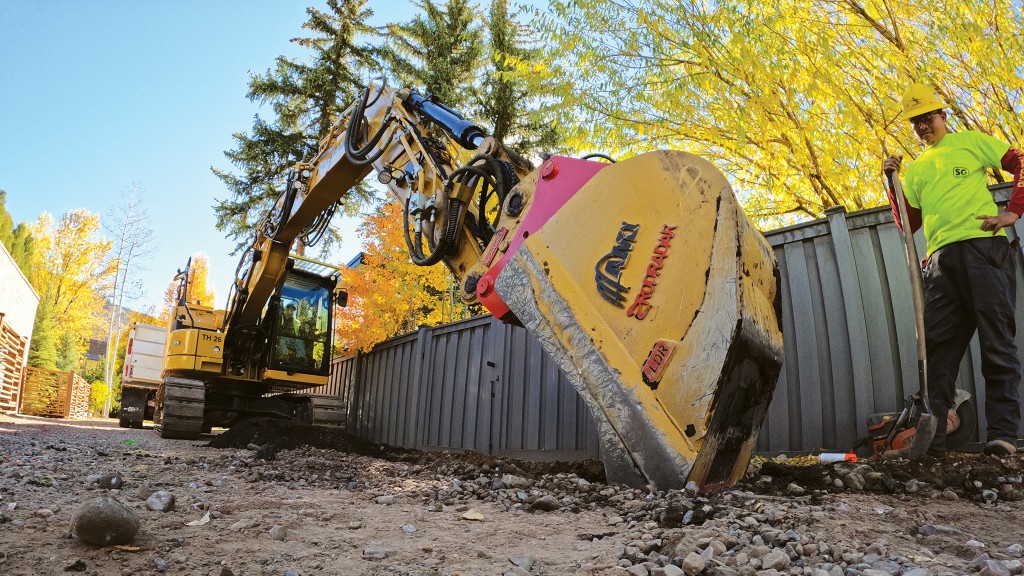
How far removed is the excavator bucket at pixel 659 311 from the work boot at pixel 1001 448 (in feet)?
4.07

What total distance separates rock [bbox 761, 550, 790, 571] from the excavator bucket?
751 mm

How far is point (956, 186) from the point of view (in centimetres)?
354

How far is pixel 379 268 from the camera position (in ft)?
48.4

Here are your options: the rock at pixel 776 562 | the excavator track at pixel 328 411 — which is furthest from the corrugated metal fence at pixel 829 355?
the excavator track at pixel 328 411

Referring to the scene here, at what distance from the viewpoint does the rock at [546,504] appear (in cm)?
286

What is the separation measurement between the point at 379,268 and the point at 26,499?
12.1 metres

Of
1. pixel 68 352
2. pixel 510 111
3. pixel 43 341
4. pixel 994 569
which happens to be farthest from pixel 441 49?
pixel 68 352

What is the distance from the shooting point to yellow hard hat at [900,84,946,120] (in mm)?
3596

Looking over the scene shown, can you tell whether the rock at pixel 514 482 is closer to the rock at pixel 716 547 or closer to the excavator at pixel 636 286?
the excavator at pixel 636 286

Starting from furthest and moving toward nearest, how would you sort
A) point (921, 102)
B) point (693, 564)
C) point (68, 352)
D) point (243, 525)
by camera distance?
point (68, 352) < point (921, 102) < point (243, 525) < point (693, 564)

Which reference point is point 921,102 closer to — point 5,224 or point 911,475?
point 911,475

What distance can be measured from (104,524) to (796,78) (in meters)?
7.49

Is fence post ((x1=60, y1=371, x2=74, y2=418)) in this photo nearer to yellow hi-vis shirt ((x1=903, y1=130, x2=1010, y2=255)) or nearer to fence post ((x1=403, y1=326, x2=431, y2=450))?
fence post ((x1=403, y1=326, x2=431, y2=450))

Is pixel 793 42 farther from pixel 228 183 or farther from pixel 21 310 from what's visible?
pixel 21 310
